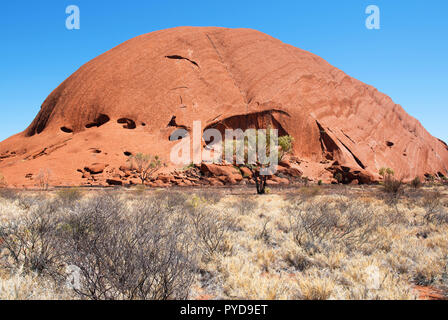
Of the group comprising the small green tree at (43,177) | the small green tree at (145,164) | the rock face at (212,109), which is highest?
the rock face at (212,109)

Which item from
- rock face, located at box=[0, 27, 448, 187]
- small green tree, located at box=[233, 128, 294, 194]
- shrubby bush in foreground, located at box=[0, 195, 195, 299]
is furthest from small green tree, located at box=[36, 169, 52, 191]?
shrubby bush in foreground, located at box=[0, 195, 195, 299]

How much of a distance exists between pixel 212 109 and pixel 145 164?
15840 millimetres

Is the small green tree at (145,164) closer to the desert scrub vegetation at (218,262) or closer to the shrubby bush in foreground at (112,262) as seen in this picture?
the desert scrub vegetation at (218,262)

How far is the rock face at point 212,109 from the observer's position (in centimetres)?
4097

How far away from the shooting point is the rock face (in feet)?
134

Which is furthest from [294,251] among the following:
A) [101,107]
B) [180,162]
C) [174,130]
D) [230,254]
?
[101,107]

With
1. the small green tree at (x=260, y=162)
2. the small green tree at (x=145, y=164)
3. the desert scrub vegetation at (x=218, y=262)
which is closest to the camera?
the desert scrub vegetation at (x=218, y=262)

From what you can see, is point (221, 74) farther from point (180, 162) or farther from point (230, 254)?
point (230, 254)

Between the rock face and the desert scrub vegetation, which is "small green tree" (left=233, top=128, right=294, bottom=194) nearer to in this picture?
the desert scrub vegetation

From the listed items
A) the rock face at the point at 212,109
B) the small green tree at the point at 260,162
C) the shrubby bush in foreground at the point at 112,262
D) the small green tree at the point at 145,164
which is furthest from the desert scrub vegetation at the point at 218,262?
the rock face at the point at 212,109

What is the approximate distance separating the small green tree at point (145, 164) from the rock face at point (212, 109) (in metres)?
1.65

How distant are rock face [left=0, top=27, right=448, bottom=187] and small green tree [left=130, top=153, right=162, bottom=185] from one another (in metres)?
1.65
